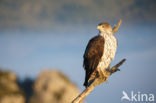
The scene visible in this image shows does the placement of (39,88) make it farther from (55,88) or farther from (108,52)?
(108,52)

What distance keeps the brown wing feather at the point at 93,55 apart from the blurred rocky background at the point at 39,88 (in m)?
A: 33.5

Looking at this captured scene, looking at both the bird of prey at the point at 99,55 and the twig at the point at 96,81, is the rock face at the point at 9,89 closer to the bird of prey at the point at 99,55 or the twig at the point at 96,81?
the bird of prey at the point at 99,55

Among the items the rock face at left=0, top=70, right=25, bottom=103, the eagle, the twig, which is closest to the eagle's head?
the eagle

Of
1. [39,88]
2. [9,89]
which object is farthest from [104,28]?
Answer: [9,89]

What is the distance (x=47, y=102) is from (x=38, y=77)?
582 cm

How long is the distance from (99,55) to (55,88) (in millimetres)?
35734

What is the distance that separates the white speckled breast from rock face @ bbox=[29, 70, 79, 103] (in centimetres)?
3361

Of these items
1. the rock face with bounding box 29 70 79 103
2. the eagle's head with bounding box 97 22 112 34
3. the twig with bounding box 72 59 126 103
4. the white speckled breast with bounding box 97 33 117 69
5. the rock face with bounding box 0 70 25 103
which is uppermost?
the rock face with bounding box 0 70 25 103

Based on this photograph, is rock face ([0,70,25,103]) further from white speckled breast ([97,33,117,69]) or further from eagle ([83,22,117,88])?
white speckled breast ([97,33,117,69])

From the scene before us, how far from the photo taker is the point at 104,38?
359 inches

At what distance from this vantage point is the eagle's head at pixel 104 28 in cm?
931

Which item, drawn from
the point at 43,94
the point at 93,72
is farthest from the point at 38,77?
the point at 93,72

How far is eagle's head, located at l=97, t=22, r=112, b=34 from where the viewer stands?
931 centimetres

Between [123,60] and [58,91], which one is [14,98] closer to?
[58,91]
